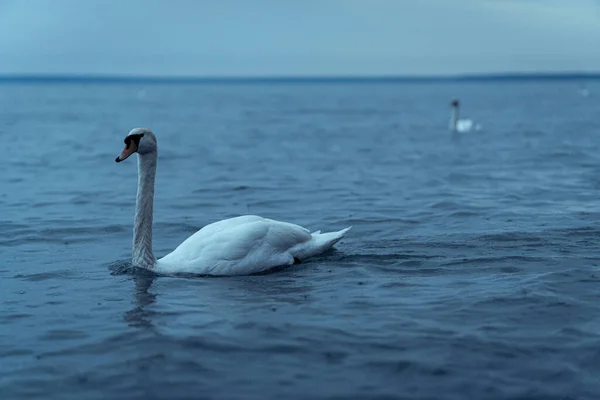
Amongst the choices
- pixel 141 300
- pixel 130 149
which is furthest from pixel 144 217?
pixel 141 300

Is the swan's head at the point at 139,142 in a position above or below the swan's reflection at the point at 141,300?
above

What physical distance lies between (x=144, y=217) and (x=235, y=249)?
1148 mm

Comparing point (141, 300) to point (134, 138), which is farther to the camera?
point (134, 138)

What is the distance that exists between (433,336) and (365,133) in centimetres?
3028

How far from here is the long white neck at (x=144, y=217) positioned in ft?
32.5

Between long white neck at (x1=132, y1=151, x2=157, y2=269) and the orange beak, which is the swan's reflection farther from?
the orange beak

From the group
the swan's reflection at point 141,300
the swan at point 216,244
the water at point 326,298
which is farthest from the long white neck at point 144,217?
the water at point 326,298

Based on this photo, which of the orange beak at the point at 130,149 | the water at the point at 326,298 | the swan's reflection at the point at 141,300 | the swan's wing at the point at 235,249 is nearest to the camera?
the water at the point at 326,298

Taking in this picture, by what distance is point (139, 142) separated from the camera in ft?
32.7

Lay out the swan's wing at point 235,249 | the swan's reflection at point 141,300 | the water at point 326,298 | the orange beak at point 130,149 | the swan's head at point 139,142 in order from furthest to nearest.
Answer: the swan's head at point 139,142 → the orange beak at point 130,149 → the swan's wing at point 235,249 → the swan's reflection at point 141,300 → the water at point 326,298

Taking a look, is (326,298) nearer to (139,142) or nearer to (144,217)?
(144,217)

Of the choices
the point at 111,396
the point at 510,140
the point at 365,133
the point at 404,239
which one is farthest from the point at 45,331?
the point at 365,133

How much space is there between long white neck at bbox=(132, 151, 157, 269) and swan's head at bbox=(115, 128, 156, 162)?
0.26ft

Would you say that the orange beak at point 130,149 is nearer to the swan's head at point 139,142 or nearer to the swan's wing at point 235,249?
the swan's head at point 139,142
